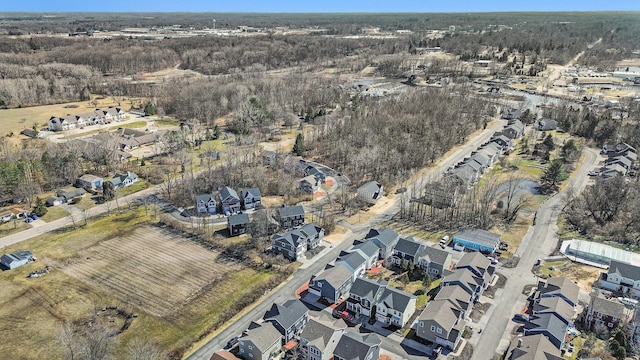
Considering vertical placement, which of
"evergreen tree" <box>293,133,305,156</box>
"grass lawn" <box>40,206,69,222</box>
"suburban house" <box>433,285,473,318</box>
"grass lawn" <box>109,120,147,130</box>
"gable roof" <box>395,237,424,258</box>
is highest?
"evergreen tree" <box>293,133,305,156</box>

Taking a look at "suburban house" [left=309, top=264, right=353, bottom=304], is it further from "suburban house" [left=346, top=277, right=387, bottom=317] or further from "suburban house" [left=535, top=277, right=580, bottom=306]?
"suburban house" [left=535, top=277, right=580, bottom=306]

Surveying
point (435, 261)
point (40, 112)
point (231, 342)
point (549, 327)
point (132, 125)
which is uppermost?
point (40, 112)

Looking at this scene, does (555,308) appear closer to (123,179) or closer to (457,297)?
(457,297)

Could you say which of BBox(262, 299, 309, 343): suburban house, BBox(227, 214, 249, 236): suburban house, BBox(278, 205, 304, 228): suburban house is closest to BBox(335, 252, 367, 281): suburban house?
BBox(262, 299, 309, 343): suburban house

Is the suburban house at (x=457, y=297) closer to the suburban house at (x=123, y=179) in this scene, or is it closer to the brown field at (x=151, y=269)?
the brown field at (x=151, y=269)

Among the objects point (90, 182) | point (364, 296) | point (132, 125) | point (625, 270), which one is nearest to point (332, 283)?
point (364, 296)

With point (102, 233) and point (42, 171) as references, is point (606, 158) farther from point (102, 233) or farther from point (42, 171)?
point (42, 171)

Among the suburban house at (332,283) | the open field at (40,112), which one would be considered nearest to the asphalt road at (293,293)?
the suburban house at (332,283)
